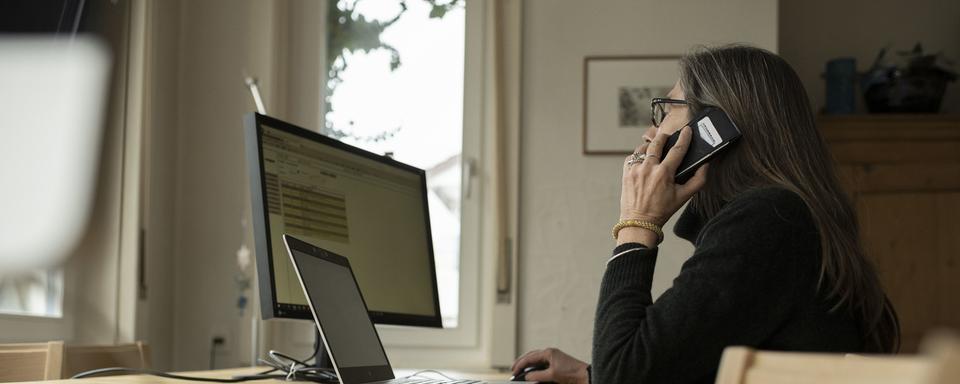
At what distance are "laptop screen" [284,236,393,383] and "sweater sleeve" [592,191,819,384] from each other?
0.36 m

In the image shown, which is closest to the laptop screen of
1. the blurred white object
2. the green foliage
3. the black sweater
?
the black sweater

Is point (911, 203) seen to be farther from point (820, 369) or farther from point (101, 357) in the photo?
point (820, 369)

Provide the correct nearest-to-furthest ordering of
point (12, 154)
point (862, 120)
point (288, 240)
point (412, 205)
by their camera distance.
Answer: point (288, 240)
point (412, 205)
point (12, 154)
point (862, 120)

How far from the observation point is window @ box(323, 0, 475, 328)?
3.75 m

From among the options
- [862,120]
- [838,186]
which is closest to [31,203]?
[838,186]

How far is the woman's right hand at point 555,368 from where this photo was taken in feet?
5.82

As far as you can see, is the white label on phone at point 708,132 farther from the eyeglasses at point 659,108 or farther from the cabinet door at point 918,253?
the cabinet door at point 918,253

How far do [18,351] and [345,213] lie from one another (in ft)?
1.87

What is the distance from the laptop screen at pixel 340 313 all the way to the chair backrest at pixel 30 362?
1.52 ft

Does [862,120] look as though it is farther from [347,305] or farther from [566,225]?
[347,305]

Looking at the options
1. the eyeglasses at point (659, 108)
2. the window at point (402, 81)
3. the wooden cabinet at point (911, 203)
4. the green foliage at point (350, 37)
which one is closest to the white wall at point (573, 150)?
the window at point (402, 81)

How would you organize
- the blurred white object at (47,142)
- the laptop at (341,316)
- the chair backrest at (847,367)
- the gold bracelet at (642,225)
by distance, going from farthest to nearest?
the blurred white object at (47,142) < the gold bracelet at (642,225) < the laptop at (341,316) < the chair backrest at (847,367)

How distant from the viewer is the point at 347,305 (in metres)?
1.66

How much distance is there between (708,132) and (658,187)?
0.38 feet
